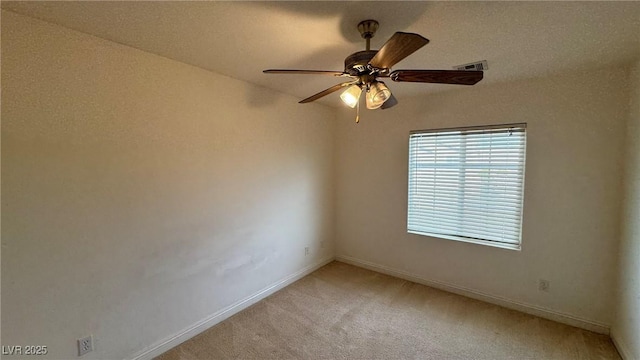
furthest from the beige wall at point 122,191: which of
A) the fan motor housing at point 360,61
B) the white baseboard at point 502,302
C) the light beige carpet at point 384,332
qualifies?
the white baseboard at point 502,302

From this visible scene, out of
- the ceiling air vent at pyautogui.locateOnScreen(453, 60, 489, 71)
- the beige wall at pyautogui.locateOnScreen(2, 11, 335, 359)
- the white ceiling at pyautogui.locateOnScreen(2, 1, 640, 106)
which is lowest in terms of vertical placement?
the beige wall at pyautogui.locateOnScreen(2, 11, 335, 359)

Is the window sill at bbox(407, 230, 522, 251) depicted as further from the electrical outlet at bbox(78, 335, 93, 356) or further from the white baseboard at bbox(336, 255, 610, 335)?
the electrical outlet at bbox(78, 335, 93, 356)

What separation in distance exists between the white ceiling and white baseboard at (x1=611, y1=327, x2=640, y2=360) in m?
2.25

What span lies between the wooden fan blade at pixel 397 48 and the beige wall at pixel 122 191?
1700 mm

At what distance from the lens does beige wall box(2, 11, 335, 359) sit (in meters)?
1.50

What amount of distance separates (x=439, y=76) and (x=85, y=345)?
9.31 ft

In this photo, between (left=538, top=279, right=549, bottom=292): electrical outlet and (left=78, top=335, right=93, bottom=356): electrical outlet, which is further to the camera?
(left=538, top=279, right=549, bottom=292): electrical outlet

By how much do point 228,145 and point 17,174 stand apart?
1386 mm

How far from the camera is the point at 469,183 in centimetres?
293

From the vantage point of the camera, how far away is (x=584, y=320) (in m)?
2.37

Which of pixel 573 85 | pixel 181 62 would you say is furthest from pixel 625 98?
pixel 181 62

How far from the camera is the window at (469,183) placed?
267cm

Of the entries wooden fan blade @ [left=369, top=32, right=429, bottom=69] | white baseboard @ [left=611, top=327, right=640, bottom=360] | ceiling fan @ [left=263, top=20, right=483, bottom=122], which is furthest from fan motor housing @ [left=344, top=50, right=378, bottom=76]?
white baseboard @ [left=611, top=327, right=640, bottom=360]

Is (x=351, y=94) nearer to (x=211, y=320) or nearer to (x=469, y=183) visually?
(x=469, y=183)
